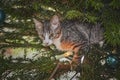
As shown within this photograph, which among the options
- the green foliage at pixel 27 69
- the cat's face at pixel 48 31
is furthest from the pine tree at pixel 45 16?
the cat's face at pixel 48 31

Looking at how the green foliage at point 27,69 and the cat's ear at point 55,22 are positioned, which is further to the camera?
the cat's ear at point 55,22

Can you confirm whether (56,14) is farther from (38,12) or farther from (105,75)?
(105,75)

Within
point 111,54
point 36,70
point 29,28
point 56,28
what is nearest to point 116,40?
point 111,54

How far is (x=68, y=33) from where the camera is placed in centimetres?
223

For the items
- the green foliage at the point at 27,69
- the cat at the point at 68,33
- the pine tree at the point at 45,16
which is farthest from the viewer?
the cat at the point at 68,33

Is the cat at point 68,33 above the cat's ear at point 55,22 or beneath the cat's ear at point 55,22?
beneath

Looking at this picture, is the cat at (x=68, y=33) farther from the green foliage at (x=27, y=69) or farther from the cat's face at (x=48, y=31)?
the green foliage at (x=27, y=69)

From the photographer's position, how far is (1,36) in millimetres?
1786

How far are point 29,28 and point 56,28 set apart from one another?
36 cm

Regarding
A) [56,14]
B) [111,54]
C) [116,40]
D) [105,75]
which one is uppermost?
[56,14]

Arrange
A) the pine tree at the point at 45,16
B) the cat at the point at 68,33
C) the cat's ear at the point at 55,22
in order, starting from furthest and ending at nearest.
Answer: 1. the cat at the point at 68,33
2. the cat's ear at the point at 55,22
3. the pine tree at the point at 45,16

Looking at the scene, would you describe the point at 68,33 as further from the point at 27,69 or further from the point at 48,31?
the point at 27,69

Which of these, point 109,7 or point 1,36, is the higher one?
point 109,7

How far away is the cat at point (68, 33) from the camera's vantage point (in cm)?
213
